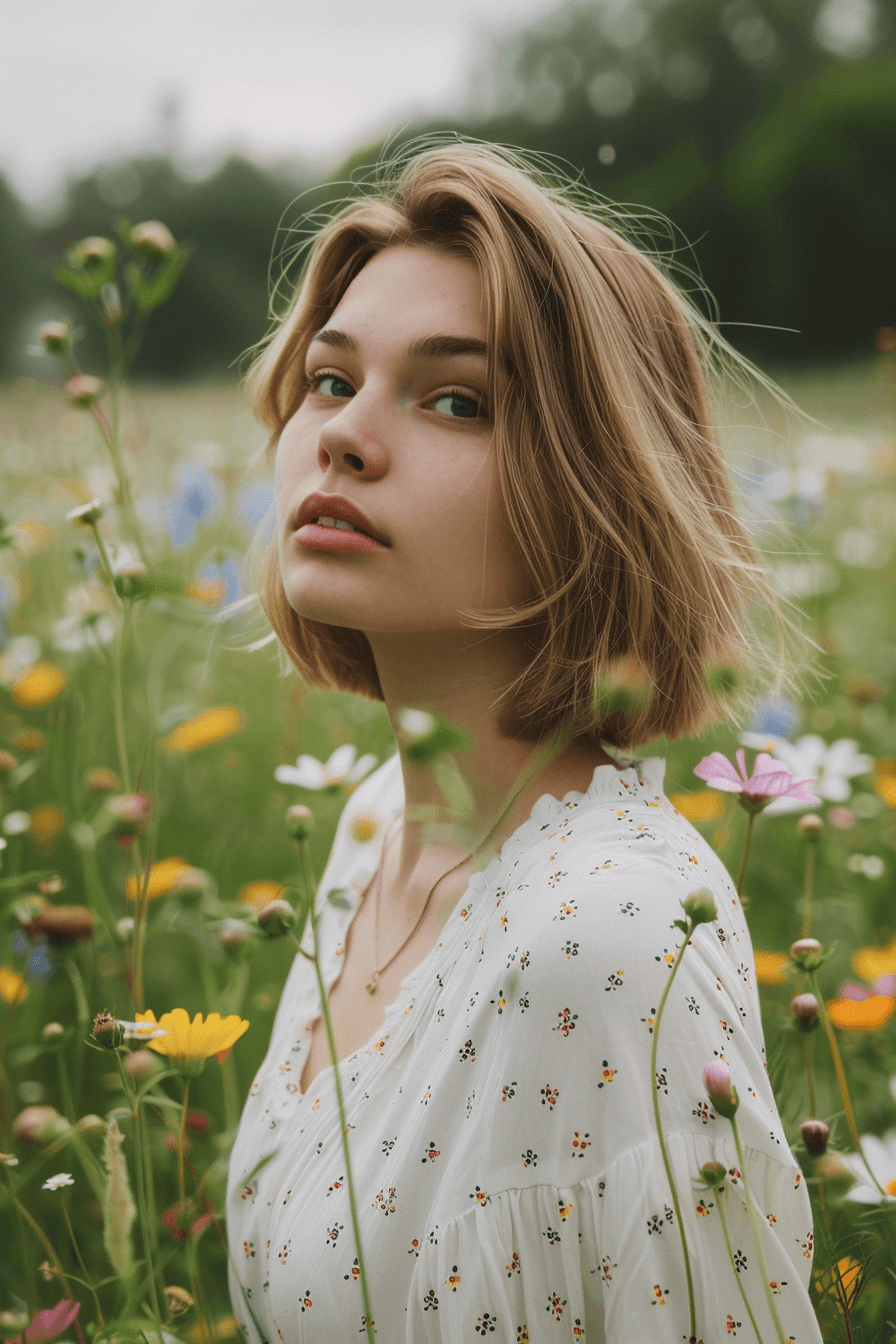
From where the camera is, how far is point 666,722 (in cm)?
75

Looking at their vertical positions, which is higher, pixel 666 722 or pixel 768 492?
pixel 666 722

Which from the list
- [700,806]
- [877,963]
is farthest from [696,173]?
[877,963]

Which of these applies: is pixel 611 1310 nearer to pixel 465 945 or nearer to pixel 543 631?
pixel 465 945

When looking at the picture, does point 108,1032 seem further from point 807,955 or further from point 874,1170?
point 874,1170

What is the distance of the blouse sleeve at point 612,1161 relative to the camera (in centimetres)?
48

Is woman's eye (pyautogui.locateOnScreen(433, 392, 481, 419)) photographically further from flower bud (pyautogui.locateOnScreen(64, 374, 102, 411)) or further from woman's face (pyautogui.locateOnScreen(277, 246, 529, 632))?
flower bud (pyautogui.locateOnScreen(64, 374, 102, 411))

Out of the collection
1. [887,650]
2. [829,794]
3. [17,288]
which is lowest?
[17,288]

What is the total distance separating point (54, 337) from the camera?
2.32 ft

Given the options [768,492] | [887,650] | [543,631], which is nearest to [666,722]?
[543,631]

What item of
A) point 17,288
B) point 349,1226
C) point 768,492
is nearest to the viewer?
point 349,1226

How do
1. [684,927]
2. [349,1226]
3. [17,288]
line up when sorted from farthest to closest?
[17,288], [349,1226], [684,927]

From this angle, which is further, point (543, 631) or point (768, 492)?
point (768, 492)

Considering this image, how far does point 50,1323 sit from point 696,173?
10.7 meters

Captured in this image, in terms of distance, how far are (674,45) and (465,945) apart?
13951 millimetres
